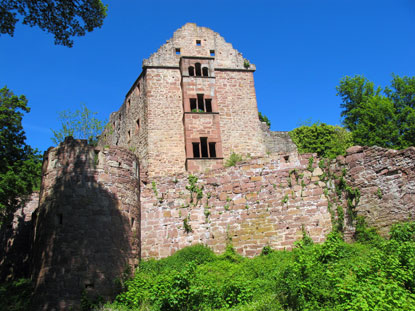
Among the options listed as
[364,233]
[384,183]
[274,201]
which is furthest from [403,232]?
[274,201]

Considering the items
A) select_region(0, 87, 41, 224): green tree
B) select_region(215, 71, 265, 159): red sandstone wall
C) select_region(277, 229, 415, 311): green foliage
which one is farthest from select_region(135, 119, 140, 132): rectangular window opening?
select_region(277, 229, 415, 311): green foliage

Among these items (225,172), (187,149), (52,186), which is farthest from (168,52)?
(52,186)

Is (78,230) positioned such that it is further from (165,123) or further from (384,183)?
(165,123)

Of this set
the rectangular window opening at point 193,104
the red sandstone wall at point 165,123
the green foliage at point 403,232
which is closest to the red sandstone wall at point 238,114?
the rectangular window opening at point 193,104

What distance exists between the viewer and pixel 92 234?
48.7 ft

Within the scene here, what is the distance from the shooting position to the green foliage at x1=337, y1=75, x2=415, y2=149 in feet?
87.1

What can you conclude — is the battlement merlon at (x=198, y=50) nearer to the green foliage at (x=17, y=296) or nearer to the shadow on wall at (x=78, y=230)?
the shadow on wall at (x=78, y=230)

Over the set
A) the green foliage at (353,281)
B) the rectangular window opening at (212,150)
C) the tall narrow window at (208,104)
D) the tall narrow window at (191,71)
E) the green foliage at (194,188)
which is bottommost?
the green foliage at (353,281)

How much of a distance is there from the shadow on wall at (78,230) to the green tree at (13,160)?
7.43 feet

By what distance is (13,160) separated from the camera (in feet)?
62.8

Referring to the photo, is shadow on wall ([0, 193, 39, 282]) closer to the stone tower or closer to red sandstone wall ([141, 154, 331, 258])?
red sandstone wall ([141, 154, 331, 258])

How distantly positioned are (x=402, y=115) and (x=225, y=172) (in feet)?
50.3

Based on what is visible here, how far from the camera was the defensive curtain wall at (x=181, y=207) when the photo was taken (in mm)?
14500

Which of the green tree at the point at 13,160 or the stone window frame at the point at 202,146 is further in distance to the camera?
the stone window frame at the point at 202,146
